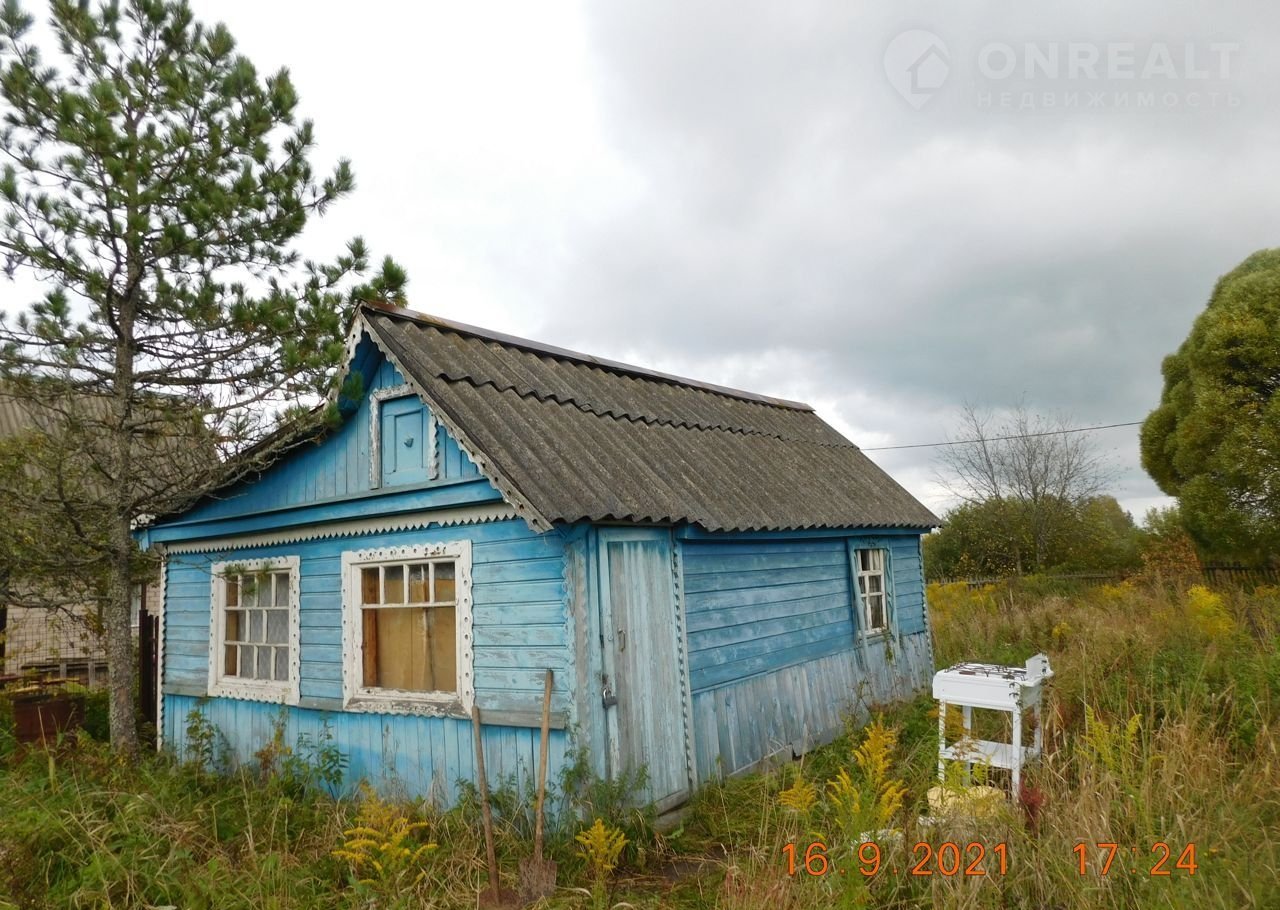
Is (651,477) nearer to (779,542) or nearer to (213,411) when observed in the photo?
(779,542)

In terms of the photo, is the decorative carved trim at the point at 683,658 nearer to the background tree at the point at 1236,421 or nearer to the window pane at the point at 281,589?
the window pane at the point at 281,589

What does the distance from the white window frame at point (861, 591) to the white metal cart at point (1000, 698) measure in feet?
11.6

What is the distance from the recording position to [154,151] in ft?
22.4

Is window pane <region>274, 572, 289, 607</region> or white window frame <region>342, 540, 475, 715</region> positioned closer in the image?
white window frame <region>342, 540, 475, 715</region>

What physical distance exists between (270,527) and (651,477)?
416 centimetres

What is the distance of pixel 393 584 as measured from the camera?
7098mm

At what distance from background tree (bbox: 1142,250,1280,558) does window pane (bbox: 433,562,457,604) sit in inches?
645

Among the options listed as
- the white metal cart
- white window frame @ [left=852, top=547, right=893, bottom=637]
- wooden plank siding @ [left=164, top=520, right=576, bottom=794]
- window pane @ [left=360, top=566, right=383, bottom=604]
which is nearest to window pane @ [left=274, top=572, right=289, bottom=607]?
wooden plank siding @ [left=164, top=520, right=576, bottom=794]

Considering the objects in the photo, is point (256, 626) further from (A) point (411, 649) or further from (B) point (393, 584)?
(A) point (411, 649)

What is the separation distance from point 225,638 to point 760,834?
652cm

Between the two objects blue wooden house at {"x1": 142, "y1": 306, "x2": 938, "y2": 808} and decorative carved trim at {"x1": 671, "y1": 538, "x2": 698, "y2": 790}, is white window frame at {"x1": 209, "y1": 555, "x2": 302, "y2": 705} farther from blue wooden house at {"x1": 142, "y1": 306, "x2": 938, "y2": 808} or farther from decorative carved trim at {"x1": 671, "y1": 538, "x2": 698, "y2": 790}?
decorative carved trim at {"x1": 671, "y1": 538, "x2": 698, "y2": 790}

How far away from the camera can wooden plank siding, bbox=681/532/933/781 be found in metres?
7.20

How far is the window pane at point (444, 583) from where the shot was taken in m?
6.68

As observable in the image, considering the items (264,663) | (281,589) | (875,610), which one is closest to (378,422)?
(281,589)
